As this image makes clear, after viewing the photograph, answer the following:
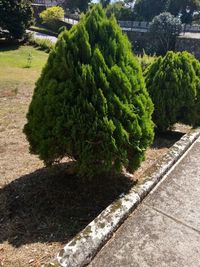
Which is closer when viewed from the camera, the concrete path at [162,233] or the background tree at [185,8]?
the concrete path at [162,233]

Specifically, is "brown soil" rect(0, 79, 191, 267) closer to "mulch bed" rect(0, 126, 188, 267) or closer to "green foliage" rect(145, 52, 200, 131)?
"mulch bed" rect(0, 126, 188, 267)

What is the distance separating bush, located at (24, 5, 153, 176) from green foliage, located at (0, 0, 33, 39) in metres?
23.0

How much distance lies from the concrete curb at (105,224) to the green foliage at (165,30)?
100 feet

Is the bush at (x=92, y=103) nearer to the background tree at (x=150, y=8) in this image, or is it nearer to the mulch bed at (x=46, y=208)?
the mulch bed at (x=46, y=208)

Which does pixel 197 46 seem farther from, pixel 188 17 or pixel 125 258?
pixel 125 258

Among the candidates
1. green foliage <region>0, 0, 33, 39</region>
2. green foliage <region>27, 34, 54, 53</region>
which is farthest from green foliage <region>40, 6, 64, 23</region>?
green foliage <region>0, 0, 33, 39</region>

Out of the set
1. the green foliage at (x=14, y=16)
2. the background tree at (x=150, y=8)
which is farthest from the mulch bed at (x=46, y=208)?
the background tree at (x=150, y=8)

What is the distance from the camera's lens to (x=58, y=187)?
13.7 feet

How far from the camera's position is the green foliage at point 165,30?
3272 cm

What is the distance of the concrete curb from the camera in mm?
2833

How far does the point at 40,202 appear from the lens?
12.9 ft

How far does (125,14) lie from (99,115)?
45589 mm


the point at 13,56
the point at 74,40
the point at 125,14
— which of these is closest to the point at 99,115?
the point at 74,40

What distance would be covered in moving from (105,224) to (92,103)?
1.30 m
